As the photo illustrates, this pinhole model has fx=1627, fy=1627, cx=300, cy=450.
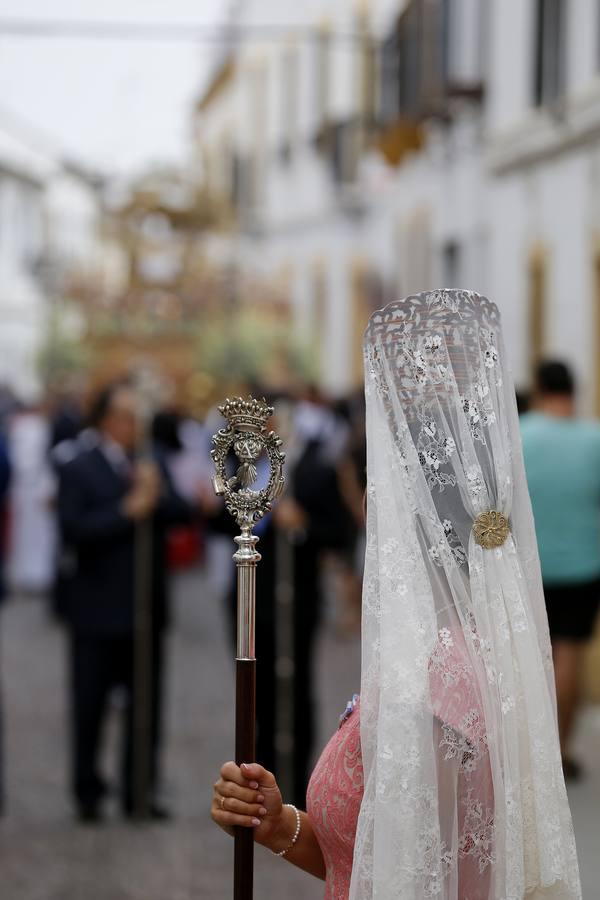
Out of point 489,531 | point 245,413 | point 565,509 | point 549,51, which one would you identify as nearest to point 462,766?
point 489,531

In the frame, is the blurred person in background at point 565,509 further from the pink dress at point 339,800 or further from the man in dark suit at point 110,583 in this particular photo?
the pink dress at point 339,800

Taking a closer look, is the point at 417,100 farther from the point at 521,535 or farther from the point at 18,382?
the point at 18,382

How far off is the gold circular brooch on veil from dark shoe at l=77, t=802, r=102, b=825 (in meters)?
4.97

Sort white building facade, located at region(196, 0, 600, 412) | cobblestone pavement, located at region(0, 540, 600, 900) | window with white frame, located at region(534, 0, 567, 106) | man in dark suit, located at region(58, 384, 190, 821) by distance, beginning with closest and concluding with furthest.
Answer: cobblestone pavement, located at region(0, 540, 600, 900) < man in dark suit, located at region(58, 384, 190, 821) < white building facade, located at region(196, 0, 600, 412) < window with white frame, located at region(534, 0, 567, 106)

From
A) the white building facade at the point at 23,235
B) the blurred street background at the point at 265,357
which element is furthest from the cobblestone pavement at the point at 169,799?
the white building facade at the point at 23,235

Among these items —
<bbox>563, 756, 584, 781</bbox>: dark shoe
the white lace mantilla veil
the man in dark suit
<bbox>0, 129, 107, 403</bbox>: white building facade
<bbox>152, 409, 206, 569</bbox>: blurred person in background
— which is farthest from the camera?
<bbox>0, 129, 107, 403</bbox>: white building facade

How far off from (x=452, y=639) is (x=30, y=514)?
13.7 meters

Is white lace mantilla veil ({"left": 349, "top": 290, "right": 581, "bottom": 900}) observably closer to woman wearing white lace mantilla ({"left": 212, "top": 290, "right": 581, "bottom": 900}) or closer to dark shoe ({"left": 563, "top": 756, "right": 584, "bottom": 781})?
woman wearing white lace mantilla ({"left": 212, "top": 290, "right": 581, "bottom": 900})

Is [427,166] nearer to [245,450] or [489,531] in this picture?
[245,450]

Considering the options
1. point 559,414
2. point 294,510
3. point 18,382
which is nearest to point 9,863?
point 294,510

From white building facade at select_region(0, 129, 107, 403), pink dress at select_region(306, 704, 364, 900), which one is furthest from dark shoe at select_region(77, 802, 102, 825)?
white building facade at select_region(0, 129, 107, 403)

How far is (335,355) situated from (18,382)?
100ft

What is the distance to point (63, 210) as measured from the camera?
5844cm

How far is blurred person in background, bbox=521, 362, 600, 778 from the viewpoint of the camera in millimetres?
7105
